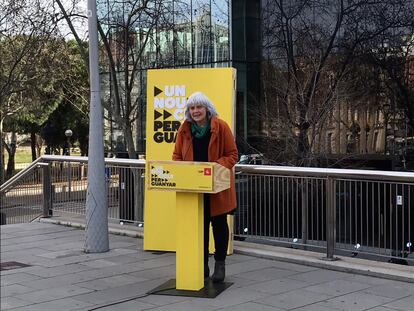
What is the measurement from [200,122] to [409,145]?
13.3 meters

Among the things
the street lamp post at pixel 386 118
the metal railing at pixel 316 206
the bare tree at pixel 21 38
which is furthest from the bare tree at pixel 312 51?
the metal railing at pixel 316 206

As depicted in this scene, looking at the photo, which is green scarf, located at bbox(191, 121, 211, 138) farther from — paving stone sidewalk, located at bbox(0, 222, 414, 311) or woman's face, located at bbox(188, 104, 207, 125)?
paving stone sidewalk, located at bbox(0, 222, 414, 311)

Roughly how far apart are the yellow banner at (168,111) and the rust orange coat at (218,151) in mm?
1169

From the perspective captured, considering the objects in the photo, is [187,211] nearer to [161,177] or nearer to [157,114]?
[161,177]

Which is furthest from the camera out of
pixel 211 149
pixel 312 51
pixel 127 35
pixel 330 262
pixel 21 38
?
pixel 21 38

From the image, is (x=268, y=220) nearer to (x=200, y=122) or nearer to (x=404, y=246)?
(x=404, y=246)

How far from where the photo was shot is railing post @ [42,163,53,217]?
10.4 meters

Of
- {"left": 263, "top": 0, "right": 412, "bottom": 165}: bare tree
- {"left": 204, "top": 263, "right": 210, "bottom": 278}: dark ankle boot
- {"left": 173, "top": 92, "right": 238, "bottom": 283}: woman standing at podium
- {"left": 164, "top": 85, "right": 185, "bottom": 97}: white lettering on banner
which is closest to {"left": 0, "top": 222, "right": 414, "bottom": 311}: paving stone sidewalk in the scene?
{"left": 204, "top": 263, "right": 210, "bottom": 278}: dark ankle boot

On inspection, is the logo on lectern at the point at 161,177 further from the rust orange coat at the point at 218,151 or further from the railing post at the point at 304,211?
the railing post at the point at 304,211

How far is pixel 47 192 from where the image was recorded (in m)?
10.4

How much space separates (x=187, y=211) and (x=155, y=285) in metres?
0.92

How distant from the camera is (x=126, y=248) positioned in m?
7.77

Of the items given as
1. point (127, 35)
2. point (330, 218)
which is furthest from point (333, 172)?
point (127, 35)

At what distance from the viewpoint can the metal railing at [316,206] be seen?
253 inches
